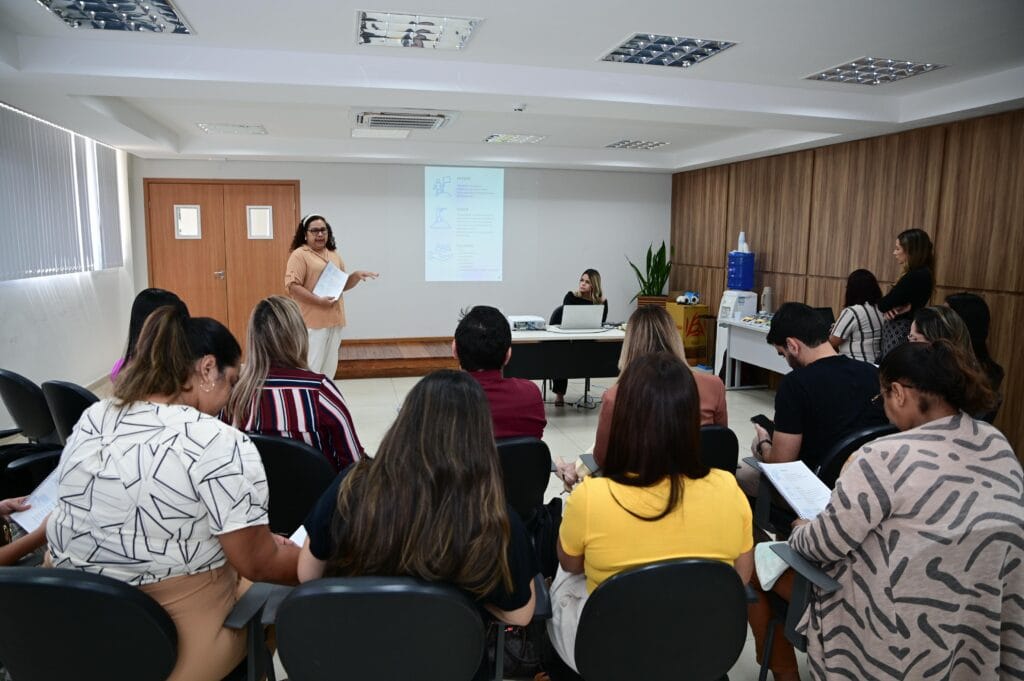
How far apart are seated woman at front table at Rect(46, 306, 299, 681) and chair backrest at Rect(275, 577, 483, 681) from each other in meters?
0.28

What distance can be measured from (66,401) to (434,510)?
7.23ft

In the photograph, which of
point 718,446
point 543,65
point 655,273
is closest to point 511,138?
point 655,273

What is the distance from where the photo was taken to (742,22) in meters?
3.39

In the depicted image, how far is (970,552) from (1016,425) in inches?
153

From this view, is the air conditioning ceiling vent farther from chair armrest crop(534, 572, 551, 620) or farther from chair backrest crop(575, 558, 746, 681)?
chair backrest crop(575, 558, 746, 681)

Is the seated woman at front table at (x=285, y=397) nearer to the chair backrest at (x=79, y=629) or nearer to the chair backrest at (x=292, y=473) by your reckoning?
the chair backrest at (x=292, y=473)

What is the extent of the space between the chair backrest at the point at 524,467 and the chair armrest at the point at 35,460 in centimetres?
156

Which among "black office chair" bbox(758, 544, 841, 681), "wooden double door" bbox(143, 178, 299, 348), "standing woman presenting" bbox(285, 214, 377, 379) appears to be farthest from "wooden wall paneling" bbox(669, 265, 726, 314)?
"black office chair" bbox(758, 544, 841, 681)

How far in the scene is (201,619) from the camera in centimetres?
145

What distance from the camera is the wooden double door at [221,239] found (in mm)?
7879

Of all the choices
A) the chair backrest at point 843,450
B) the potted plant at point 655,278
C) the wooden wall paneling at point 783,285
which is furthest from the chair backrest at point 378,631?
the potted plant at point 655,278

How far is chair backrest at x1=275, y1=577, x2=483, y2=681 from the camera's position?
1180 mm

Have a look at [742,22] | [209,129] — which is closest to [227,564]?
[742,22]

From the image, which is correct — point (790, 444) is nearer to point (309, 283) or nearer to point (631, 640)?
point (631, 640)
